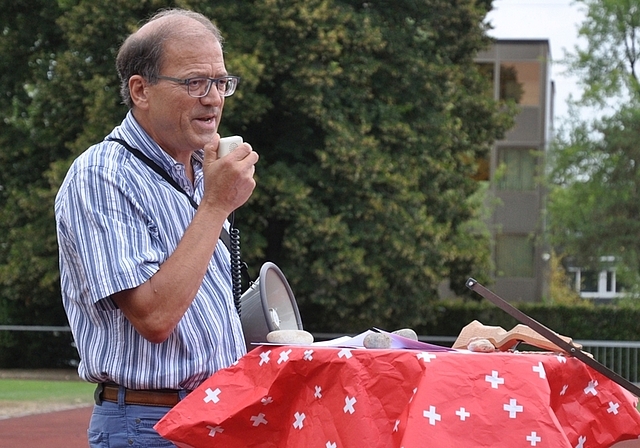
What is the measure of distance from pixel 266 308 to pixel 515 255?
53797 millimetres

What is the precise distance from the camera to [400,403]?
248cm

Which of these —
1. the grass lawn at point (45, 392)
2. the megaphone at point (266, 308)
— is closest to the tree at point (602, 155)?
the grass lawn at point (45, 392)

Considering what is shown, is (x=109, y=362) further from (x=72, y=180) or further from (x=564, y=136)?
(x=564, y=136)

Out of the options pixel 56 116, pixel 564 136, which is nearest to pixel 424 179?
pixel 56 116

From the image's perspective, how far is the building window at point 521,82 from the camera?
5600 cm

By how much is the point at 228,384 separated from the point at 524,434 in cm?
72

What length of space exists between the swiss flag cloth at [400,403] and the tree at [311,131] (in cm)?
1972

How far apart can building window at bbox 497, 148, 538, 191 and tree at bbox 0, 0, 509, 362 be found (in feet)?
98.6

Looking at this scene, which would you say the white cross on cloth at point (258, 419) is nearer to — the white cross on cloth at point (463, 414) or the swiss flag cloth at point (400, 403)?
the swiss flag cloth at point (400, 403)

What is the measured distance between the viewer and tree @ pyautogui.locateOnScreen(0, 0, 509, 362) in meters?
23.1

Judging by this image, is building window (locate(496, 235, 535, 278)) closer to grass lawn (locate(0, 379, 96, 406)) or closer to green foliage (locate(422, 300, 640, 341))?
green foliage (locate(422, 300, 640, 341))

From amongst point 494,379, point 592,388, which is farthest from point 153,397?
point 592,388

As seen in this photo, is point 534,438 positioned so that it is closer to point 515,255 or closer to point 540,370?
point 540,370

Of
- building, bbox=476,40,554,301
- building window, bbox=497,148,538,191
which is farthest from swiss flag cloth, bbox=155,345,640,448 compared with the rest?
building window, bbox=497,148,538,191
